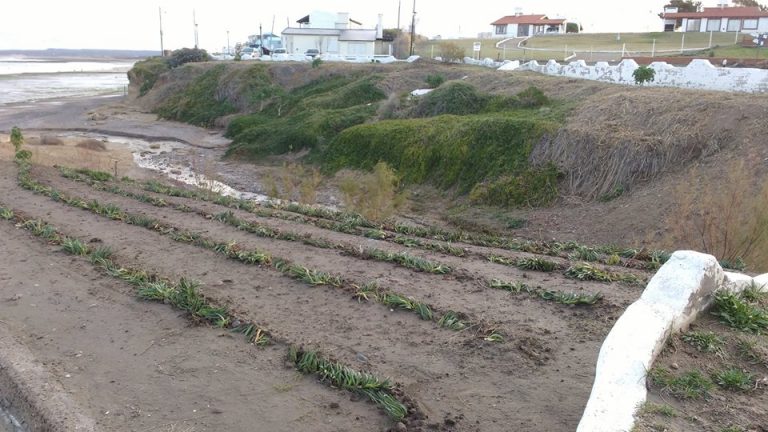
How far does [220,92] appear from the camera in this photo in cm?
5194

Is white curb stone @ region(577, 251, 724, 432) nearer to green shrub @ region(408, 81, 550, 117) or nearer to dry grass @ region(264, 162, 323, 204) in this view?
dry grass @ region(264, 162, 323, 204)

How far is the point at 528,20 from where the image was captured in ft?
271

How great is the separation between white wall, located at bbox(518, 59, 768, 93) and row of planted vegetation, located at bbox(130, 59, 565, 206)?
433cm

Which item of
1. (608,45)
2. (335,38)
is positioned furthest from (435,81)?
(335,38)

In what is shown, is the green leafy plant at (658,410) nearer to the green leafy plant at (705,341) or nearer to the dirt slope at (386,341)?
the dirt slope at (386,341)

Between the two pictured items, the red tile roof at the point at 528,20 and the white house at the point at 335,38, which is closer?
the white house at the point at 335,38

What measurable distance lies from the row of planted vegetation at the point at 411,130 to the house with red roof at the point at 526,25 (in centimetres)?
4271

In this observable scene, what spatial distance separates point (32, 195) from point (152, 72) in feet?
193

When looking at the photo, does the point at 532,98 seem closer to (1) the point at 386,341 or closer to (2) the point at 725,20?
(1) the point at 386,341

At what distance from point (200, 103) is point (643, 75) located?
1412 inches

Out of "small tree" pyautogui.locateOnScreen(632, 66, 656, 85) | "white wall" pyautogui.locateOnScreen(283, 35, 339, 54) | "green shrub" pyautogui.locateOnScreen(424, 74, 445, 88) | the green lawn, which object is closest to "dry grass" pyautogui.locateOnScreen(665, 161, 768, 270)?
"small tree" pyautogui.locateOnScreen(632, 66, 656, 85)

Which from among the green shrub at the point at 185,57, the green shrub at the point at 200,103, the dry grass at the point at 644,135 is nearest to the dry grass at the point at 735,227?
the dry grass at the point at 644,135

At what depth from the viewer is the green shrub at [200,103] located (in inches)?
1935

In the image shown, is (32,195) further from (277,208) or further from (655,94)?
(655,94)
